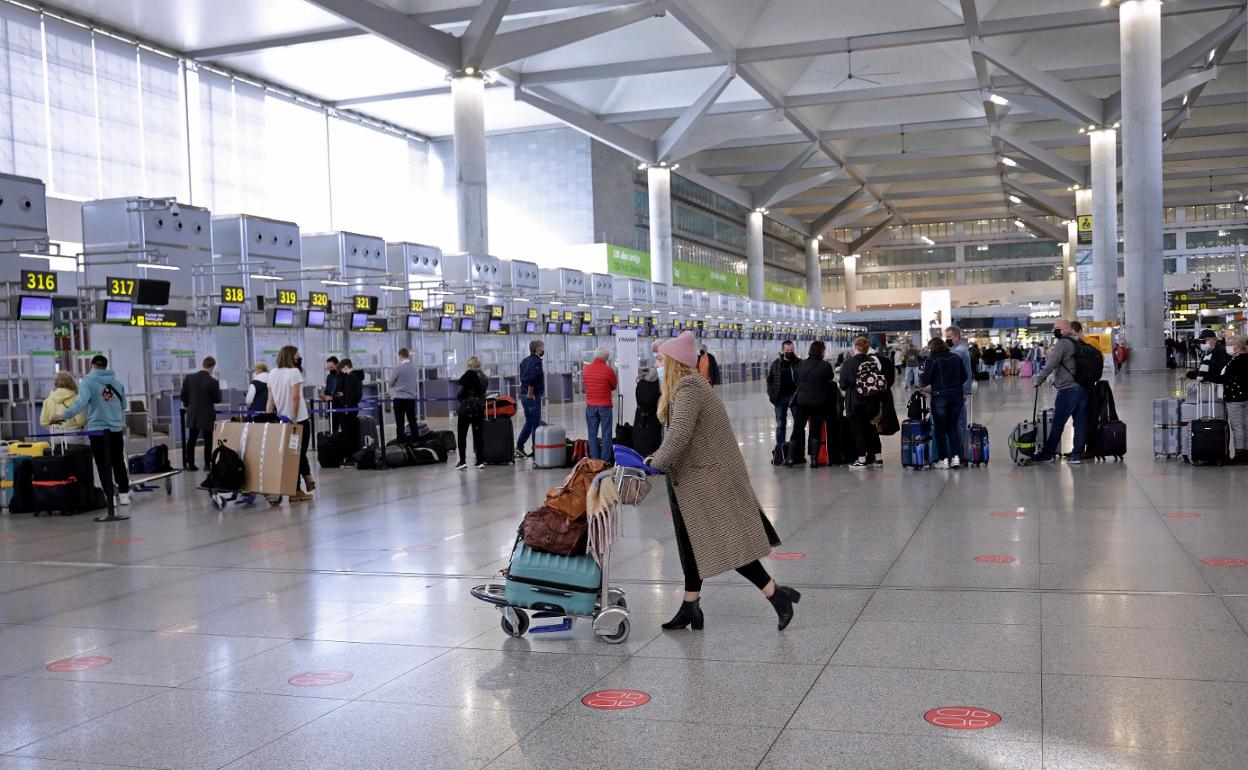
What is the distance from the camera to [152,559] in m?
8.69

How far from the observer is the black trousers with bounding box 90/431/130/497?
11203 mm

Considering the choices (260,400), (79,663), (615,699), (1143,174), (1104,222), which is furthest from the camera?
(1104,222)

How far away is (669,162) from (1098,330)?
19.7 m

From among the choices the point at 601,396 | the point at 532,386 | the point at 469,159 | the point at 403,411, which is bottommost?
the point at 403,411

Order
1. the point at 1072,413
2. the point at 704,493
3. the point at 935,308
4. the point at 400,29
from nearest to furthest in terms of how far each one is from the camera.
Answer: the point at 704,493 < the point at 1072,413 < the point at 400,29 < the point at 935,308

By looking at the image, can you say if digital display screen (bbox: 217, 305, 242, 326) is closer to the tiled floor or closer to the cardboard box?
the cardboard box

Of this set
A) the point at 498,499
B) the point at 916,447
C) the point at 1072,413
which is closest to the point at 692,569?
the point at 498,499

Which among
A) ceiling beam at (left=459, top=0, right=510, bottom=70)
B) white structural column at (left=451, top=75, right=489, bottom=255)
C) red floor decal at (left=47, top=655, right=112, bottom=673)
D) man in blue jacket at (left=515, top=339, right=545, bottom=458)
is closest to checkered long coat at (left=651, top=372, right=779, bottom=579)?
red floor decal at (left=47, top=655, right=112, bottom=673)

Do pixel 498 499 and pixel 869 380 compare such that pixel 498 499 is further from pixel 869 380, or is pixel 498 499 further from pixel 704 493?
pixel 704 493

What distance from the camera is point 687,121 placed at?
43.8 metres

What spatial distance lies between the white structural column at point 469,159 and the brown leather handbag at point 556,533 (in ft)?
86.8

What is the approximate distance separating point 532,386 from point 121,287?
19.9 ft

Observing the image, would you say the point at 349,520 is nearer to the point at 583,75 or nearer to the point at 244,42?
the point at 244,42

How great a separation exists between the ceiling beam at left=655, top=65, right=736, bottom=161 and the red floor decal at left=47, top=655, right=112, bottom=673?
119ft
